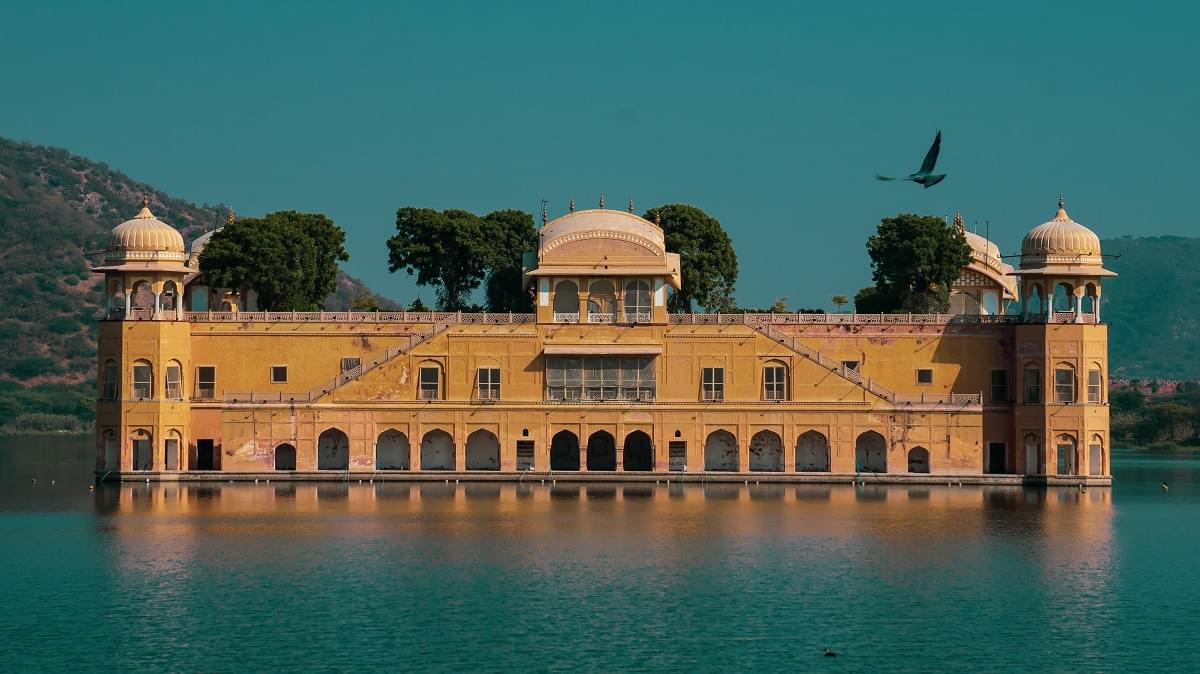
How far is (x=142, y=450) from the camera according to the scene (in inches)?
2852

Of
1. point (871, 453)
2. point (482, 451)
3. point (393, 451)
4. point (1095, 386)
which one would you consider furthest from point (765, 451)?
point (393, 451)

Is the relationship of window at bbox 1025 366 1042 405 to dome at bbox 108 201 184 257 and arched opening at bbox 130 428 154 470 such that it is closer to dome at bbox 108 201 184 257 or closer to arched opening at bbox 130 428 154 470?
dome at bbox 108 201 184 257

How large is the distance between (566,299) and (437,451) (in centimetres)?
753

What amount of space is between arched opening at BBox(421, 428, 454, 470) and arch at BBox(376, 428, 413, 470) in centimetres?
65

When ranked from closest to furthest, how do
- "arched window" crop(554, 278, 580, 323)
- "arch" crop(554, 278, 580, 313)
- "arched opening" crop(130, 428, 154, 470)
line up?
"arched opening" crop(130, 428, 154, 470) → "arched window" crop(554, 278, 580, 323) → "arch" crop(554, 278, 580, 313)

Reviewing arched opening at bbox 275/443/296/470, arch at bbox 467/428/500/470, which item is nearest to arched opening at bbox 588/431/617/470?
arch at bbox 467/428/500/470


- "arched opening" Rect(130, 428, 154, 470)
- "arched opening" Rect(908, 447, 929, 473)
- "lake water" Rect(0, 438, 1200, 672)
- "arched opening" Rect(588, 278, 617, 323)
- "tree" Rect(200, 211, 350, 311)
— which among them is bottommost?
"lake water" Rect(0, 438, 1200, 672)

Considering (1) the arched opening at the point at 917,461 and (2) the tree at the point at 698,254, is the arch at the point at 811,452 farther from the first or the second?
(2) the tree at the point at 698,254

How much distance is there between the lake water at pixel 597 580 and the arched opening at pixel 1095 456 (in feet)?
9.72

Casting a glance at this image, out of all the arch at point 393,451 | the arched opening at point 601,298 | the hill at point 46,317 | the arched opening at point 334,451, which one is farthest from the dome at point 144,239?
the hill at point 46,317

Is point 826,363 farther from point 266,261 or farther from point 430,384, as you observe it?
point 266,261

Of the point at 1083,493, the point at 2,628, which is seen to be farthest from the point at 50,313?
the point at 2,628

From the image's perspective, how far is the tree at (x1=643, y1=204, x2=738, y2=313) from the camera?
85250 millimetres

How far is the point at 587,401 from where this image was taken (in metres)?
73.2
